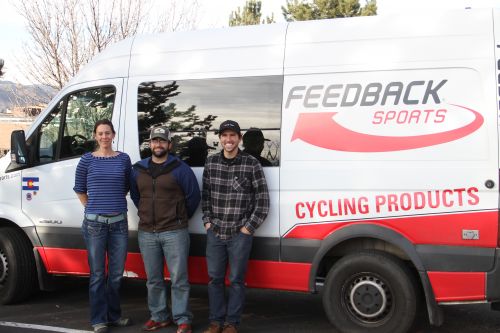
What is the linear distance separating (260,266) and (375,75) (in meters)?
1.81

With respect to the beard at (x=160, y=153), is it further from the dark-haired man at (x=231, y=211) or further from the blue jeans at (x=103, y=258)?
the blue jeans at (x=103, y=258)

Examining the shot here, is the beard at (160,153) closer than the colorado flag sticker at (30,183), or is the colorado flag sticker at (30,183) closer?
the beard at (160,153)

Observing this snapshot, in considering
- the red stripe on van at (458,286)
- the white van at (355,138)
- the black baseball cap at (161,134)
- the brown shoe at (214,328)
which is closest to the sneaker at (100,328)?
the white van at (355,138)

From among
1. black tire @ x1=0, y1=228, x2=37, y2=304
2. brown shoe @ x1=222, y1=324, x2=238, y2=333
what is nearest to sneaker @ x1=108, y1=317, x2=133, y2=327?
brown shoe @ x1=222, y1=324, x2=238, y2=333

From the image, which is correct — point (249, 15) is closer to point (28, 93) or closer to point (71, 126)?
point (28, 93)

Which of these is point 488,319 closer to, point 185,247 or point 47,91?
point 185,247

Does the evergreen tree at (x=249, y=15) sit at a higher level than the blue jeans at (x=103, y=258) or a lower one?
higher

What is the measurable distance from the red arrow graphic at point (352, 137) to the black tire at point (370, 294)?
0.85 meters

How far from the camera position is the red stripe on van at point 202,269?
Answer: 4.49 metres

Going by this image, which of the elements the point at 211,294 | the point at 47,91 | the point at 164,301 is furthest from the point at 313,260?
the point at 47,91

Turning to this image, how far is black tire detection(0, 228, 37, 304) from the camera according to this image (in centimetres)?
547

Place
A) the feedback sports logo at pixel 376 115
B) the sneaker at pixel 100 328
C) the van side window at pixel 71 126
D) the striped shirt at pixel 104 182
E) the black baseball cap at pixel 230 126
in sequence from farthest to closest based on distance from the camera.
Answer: the van side window at pixel 71 126
the sneaker at pixel 100 328
the striped shirt at pixel 104 182
the black baseball cap at pixel 230 126
the feedback sports logo at pixel 376 115

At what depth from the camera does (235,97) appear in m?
4.66

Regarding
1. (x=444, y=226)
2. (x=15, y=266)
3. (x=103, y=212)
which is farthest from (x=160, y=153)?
(x=444, y=226)
